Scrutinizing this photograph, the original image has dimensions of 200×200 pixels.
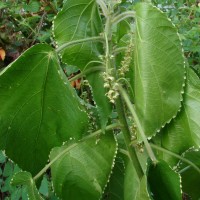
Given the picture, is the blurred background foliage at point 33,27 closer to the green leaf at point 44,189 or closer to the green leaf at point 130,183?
the green leaf at point 44,189

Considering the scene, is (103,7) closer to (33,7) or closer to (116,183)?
(116,183)

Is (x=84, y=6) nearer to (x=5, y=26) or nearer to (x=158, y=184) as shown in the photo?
(x=158, y=184)

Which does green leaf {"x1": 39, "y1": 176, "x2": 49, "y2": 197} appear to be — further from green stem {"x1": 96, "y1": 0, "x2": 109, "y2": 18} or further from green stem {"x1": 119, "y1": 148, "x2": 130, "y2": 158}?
green stem {"x1": 96, "y1": 0, "x2": 109, "y2": 18}

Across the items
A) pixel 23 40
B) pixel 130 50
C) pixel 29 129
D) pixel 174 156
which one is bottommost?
pixel 23 40

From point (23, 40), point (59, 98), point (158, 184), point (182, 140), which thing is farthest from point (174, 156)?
point (23, 40)

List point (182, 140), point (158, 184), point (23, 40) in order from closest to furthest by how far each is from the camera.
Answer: point (158, 184)
point (182, 140)
point (23, 40)

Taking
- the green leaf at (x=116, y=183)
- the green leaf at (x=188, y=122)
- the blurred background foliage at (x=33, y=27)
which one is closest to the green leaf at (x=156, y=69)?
the green leaf at (x=188, y=122)

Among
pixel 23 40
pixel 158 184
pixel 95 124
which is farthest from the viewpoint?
pixel 23 40
